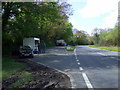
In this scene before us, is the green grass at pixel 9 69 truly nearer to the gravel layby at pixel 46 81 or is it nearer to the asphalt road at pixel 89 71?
the gravel layby at pixel 46 81

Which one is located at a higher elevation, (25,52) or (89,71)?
(25,52)

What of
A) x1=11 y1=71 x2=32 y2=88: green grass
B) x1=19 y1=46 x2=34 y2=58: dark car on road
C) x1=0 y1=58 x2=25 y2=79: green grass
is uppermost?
x1=19 y1=46 x2=34 y2=58: dark car on road

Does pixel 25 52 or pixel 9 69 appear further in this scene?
pixel 25 52

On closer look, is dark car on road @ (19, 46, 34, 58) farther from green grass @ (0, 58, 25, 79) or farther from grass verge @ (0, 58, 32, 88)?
grass verge @ (0, 58, 32, 88)

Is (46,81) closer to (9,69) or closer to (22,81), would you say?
(22,81)

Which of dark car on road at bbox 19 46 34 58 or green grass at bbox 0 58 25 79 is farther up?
dark car on road at bbox 19 46 34 58

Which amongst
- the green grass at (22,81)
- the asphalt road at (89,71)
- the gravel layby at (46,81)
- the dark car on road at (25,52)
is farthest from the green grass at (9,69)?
the dark car on road at (25,52)

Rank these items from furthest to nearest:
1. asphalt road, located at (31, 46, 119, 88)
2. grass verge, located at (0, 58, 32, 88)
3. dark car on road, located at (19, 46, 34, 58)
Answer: dark car on road, located at (19, 46, 34, 58) → grass verge, located at (0, 58, 32, 88) → asphalt road, located at (31, 46, 119, 88)

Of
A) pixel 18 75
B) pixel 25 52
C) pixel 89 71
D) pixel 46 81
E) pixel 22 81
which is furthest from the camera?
pixel 25 52

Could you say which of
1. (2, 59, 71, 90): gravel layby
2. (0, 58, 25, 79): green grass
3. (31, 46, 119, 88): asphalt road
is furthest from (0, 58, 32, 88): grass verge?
(31, 46, 119, 88): asphalt road

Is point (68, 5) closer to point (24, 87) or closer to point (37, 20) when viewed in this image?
point (37, 20)

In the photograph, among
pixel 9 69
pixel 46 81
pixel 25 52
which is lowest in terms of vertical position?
pixel 9 69

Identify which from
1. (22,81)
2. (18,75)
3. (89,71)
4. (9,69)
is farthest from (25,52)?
(22,81)

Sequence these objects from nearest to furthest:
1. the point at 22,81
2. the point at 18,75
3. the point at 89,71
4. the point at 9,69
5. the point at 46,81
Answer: the point at 46,81, the point at 22,81, the point at 18,75, the point at 89,71, the point at 9,69
